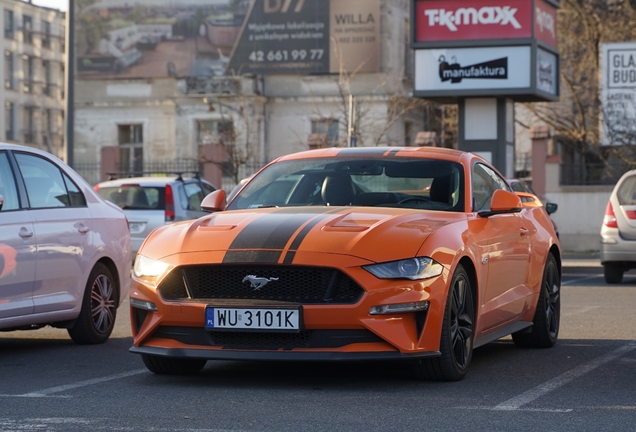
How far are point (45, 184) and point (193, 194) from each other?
39.5 feet

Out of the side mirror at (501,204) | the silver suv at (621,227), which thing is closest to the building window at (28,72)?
the silver suv at (621,227)

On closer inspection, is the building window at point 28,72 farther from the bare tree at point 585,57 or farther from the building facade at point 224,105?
the bare tree at point 585,57

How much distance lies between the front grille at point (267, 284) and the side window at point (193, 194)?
46.1 ft

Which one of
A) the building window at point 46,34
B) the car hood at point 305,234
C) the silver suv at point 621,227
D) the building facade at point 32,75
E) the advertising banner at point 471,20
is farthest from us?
the building window at point 46,34

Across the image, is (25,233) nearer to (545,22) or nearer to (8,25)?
(545,22)

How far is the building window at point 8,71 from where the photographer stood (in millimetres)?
86312

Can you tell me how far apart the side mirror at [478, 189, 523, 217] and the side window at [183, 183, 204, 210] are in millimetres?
13321

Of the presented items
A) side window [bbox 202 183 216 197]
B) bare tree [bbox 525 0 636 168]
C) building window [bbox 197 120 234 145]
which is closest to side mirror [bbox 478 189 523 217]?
side window [bbox 202 183 216 197]

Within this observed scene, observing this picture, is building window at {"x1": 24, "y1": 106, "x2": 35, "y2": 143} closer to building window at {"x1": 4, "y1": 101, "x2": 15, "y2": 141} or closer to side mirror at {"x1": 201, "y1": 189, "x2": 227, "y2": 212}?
building window at {"x1": 4, "y1": 101, "x2": 15, "y2": 141}

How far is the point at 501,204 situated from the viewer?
324 inches

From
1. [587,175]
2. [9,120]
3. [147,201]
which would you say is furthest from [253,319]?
[9,120]

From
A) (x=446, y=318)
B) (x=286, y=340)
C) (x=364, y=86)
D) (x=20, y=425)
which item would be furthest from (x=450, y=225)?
(x=364, y=86)

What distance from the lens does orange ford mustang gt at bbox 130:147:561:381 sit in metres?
6.91

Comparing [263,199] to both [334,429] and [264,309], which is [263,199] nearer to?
[264,309]
